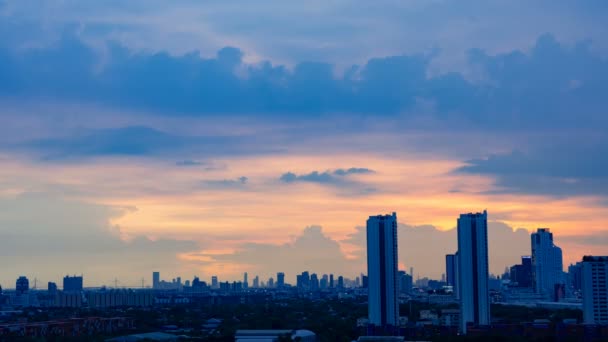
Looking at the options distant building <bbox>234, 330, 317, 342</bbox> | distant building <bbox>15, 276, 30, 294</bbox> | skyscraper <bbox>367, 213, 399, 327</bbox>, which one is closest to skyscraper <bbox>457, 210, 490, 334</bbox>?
skyscraper <bbox>367, 213, 399, 327</bbox>

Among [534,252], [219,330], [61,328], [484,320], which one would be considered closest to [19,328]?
[61,328]

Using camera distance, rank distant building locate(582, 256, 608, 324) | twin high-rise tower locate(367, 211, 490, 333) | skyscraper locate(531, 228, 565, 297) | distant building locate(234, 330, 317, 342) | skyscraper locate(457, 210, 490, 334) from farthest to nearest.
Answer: skyscraper locate(531, 228, 565, 297) < twin high-rise tower locate(367, 211, 490, 333) < skyscraper locate(457, 210, 490, 334) < distant building locate(582, 256, 608, 324) < distant building locate(234, 330, 317, 342)

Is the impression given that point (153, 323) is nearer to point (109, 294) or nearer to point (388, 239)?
point (388, 239)

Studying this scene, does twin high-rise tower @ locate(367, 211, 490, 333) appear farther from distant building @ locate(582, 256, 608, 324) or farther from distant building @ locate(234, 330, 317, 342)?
distant building @ locate(234, 330, 317, 342)

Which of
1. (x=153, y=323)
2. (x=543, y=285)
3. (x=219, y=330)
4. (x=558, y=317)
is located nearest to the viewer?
(x=219, y=330)

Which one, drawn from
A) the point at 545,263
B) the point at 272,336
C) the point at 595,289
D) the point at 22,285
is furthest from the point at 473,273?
the point at 22,285

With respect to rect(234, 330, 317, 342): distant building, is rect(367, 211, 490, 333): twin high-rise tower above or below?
above

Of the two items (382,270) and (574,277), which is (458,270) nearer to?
(382,270)
